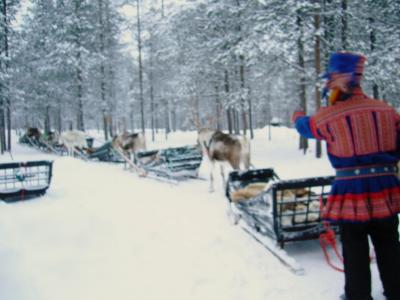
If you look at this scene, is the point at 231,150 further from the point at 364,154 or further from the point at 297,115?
the point at 364,154

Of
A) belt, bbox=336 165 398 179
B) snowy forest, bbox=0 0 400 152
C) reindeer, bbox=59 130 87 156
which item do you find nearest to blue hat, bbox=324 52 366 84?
belt, bbox=336 165 398 179

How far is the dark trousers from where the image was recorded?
2775mm

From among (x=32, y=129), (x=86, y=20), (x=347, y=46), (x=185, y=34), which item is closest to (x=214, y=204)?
(x=347, y=46)

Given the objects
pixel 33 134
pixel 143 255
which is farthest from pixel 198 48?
pixel 143 255

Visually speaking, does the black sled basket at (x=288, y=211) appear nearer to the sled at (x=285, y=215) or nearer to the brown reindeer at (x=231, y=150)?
the sled at (x=285, y=215)

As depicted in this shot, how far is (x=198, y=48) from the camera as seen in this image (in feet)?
62.3

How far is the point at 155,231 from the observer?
18.5 ft

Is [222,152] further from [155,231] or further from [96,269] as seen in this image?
[96,269]

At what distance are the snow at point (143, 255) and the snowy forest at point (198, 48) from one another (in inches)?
182

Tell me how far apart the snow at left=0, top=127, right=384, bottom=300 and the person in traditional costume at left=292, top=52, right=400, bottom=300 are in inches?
25.8

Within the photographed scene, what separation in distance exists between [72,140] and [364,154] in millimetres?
18697

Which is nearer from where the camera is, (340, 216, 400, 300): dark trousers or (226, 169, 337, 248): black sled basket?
(340, 216, 400, 300): dark trousers

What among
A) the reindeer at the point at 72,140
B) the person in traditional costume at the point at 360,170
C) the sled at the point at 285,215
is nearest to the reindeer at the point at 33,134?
the reindeer at the point at 72,140

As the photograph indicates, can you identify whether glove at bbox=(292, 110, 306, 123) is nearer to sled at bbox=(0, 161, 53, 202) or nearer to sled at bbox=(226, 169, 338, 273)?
sled at bbox=(226, 169, 338, 273)
